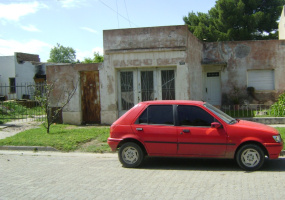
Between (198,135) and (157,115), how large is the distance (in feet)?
3.58

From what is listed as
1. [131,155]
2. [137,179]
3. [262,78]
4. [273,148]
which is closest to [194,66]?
[262,78]

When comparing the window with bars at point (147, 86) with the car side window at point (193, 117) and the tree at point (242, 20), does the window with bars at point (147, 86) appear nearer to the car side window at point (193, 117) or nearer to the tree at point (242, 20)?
the car side window at point (193, 117)

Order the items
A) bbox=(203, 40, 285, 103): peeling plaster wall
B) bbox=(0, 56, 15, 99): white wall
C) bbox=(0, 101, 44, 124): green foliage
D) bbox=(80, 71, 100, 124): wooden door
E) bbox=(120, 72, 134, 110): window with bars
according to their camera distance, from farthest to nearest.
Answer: bbox=(0, 56, 15, 99): white wall, bbox=(203, 40, 285, 103): peeling plaster wall, bbox=(0, 101, 44, 124): green foliage, bbox=(80, 71, 100, 124): wooden door, bbox=(120, 72, 134, 110): window with bars

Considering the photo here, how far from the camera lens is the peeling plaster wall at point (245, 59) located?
17578 millimetres

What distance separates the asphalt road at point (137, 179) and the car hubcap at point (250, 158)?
22 cm

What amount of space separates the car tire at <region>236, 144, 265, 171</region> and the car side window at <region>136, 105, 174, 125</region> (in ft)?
5.74

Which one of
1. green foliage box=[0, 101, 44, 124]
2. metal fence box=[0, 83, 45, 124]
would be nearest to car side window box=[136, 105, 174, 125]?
metal fence box=[0, 83, 45, 124]

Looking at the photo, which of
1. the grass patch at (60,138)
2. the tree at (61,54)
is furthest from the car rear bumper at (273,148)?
the tree at (61,54)

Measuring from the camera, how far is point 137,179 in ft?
21.5

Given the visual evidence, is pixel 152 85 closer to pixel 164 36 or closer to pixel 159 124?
pixel 164 36

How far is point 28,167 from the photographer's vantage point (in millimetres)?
7918

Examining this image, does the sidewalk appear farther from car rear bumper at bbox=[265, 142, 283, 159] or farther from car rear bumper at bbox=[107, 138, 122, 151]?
car rear bumper at bbox=[265, 142, 283, 159]

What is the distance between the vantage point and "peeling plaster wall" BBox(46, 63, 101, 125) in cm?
1445

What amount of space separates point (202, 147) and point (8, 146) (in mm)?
6658
